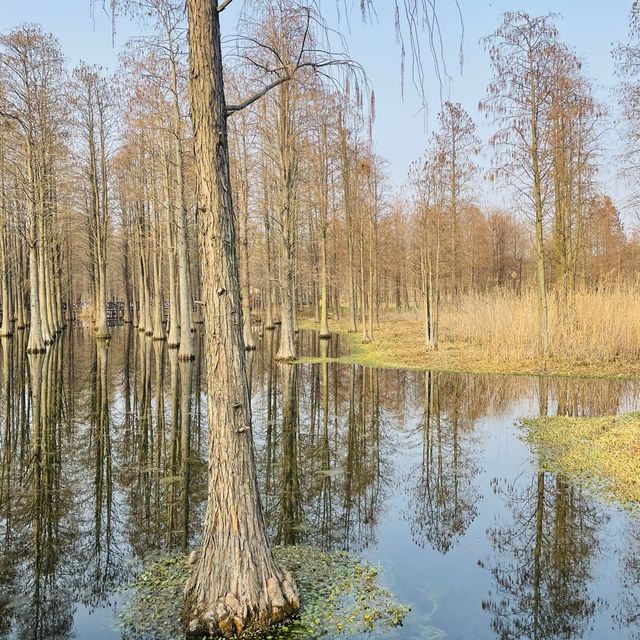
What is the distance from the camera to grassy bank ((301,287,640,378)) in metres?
16.5

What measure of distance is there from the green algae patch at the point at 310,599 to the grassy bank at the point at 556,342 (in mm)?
12643

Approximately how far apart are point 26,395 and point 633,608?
45.2 feet

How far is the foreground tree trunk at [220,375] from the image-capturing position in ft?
13.2

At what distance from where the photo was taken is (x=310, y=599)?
4.41 m

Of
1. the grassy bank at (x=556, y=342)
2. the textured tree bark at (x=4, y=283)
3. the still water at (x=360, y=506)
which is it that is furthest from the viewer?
the textured tree bark at (x=4, y=283)

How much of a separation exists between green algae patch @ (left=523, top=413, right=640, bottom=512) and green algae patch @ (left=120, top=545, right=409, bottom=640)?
3547mm

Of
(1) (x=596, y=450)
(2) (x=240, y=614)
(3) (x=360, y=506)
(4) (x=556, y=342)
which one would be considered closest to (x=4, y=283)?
(4) (x=556, y=342)

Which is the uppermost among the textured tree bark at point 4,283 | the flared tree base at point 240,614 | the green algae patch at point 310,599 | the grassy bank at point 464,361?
the textured tree bark at point 4,283

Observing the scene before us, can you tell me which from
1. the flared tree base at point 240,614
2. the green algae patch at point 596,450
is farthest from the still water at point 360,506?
the flared tree base at point 240,614

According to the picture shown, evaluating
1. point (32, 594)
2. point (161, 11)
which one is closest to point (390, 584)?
point (32, 594)

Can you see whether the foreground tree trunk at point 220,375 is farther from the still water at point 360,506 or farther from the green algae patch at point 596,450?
the green algae patch at point 596,450

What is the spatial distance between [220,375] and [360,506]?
3417 mm

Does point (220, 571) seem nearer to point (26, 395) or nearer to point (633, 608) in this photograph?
point (633, 608)

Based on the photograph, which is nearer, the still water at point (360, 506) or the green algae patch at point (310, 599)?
the green algae patch at point (310, 599)
